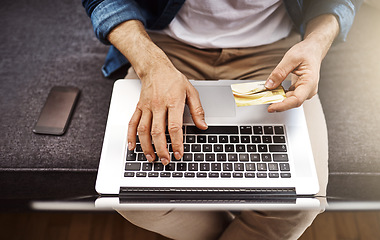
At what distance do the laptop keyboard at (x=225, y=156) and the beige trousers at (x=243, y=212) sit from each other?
9cm

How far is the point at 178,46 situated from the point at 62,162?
49 cm

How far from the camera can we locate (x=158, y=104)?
2.17 feet

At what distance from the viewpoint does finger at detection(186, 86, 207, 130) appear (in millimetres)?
672

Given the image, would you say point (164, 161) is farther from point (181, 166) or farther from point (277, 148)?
point (277, 148)

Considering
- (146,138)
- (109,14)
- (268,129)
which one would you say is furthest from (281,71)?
(109,14)

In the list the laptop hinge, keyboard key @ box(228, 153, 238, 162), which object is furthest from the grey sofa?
keyboard key @ box(228, 153, 238, 162)

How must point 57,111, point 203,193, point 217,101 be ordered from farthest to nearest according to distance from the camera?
point 57,111 → point 217,101 → point 203,193

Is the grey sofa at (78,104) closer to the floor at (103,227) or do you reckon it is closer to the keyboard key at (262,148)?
the floor at (103,227)

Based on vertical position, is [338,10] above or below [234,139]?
above

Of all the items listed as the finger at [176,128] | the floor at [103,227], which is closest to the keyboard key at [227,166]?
the finger at [176,128]

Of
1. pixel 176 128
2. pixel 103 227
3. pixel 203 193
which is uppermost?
pixel 176 128

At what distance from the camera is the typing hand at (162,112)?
64cm

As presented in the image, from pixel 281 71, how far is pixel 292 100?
0.07 meters

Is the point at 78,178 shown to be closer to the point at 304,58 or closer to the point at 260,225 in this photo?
the point at 260,225
